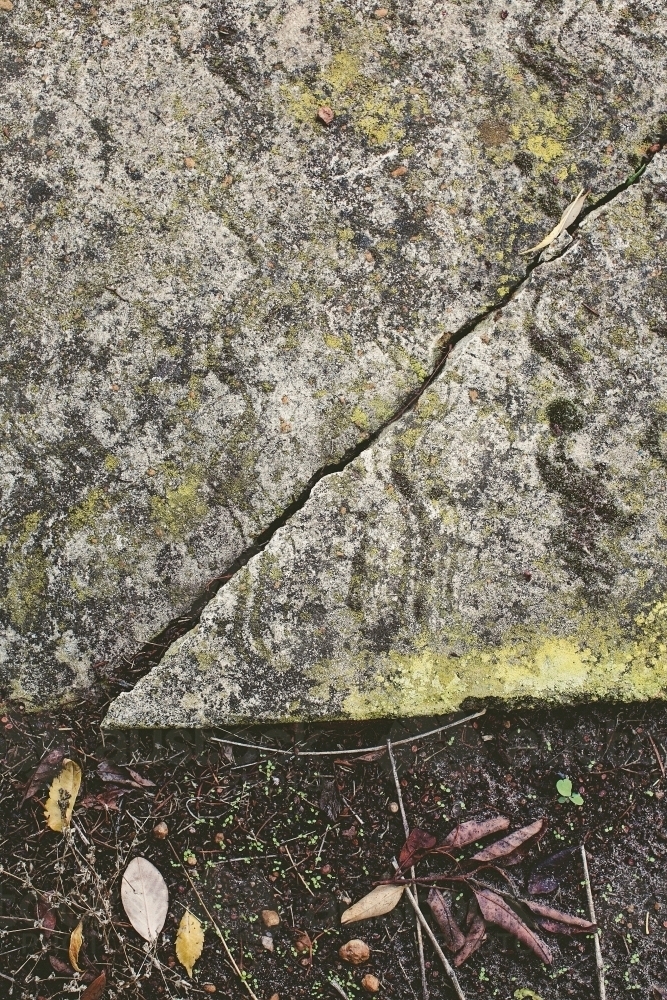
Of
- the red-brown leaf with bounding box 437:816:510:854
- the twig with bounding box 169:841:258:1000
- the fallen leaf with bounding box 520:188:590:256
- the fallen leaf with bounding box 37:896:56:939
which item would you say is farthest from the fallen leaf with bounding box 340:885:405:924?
the fallen leaf with bounding box 520:188:590:256

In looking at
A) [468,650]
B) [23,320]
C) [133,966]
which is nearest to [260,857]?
[133,966]

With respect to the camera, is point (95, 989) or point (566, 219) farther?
point (566, 219)

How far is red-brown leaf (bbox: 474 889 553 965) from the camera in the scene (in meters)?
1.81

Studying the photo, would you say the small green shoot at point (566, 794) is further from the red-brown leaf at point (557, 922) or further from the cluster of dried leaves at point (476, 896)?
the red-brown leaf at point (557, 922)

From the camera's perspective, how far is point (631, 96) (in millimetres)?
1919

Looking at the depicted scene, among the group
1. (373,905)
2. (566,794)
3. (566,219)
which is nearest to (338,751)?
(373,905)

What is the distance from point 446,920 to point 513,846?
0.24m

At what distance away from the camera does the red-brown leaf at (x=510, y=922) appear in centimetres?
181

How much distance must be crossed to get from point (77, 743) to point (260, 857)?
527mm

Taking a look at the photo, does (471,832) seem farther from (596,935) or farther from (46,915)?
(46,915)

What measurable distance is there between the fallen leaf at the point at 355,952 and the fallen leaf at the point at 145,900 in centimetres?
44

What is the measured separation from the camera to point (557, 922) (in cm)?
182

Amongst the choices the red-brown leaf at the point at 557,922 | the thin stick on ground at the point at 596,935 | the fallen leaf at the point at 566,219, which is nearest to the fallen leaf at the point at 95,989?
the red-brown leaf at the point at 557,922

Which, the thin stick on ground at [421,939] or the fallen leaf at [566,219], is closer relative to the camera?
the thin stick on ground at [421,939]
